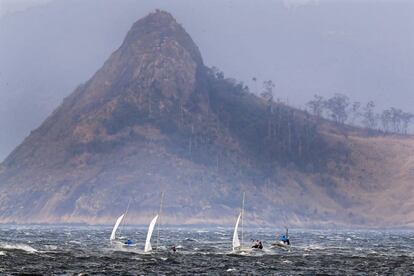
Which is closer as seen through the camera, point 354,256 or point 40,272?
point 40,272

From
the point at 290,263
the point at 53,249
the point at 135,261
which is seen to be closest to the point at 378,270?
the point at 290,263

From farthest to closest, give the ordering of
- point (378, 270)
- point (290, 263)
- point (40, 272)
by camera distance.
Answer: point (290, 263)
point (378, 270)
point (40, 272)

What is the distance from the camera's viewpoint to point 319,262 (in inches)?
4033

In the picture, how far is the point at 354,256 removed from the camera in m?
117

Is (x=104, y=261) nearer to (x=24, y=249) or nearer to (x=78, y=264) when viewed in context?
(x=78, y=264)

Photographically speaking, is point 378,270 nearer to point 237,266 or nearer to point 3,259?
point 237,266

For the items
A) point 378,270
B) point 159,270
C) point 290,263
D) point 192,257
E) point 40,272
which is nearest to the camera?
point 40,272

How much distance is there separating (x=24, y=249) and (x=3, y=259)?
724 inches

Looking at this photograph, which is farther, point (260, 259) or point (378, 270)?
point (260, 259)

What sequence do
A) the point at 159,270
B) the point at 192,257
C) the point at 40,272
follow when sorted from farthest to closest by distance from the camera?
the point at 192,257 → the point at 159,270 → the point at 40,272

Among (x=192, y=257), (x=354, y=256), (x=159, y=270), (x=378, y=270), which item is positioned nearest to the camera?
(x=159, y=270)

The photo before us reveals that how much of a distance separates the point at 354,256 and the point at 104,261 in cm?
3457

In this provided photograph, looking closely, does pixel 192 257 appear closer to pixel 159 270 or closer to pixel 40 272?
pixel 159 270

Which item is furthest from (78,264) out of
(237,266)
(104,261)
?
(237,266)
